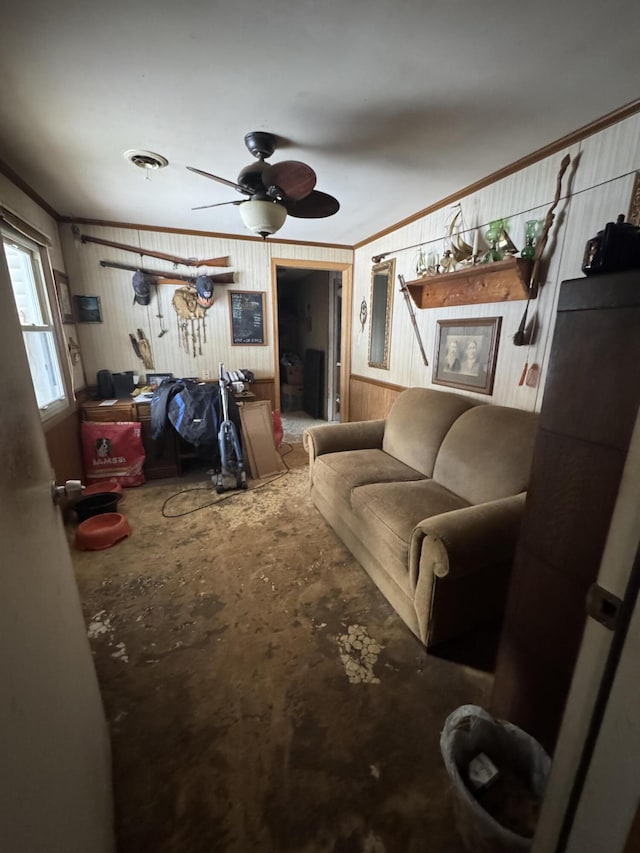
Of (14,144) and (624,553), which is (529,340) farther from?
(14,144)

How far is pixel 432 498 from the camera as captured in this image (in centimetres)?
195

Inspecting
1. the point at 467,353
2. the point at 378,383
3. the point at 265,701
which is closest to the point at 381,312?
the point at 378,383

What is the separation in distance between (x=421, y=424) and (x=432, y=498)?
2.30ft

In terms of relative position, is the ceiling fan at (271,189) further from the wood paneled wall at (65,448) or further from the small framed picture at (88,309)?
the small framed picture at (88,309)

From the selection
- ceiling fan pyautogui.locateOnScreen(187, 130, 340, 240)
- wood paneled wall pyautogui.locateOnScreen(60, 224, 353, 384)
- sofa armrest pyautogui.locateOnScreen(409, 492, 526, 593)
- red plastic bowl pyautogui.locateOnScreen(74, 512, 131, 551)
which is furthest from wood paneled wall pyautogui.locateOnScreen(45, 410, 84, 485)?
sofa armrest pyautogui.locateOnScreen(409, 492, 526, 593)

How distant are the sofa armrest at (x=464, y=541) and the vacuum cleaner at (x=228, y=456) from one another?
6.55 ft

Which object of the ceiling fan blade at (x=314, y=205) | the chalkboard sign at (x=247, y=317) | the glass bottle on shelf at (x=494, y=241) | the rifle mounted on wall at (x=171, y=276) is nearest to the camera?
the ceiling fan blade at (x=314, y=205)

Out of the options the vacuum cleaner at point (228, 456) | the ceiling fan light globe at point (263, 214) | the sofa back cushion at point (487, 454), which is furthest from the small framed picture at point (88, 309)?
the sofa back cushion at point (487, 454)

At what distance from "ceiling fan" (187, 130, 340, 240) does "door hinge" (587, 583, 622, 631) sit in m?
1.89

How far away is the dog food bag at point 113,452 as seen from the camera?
305cm

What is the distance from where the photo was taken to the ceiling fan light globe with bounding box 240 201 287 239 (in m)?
1.87

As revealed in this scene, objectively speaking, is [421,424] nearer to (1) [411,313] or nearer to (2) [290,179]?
(1) [411,313]

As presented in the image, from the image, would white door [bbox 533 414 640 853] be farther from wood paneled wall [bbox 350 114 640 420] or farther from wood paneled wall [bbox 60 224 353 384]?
wood paneled wall [bbox 60 224 353 384]

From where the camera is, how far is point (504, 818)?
3.15 ft
